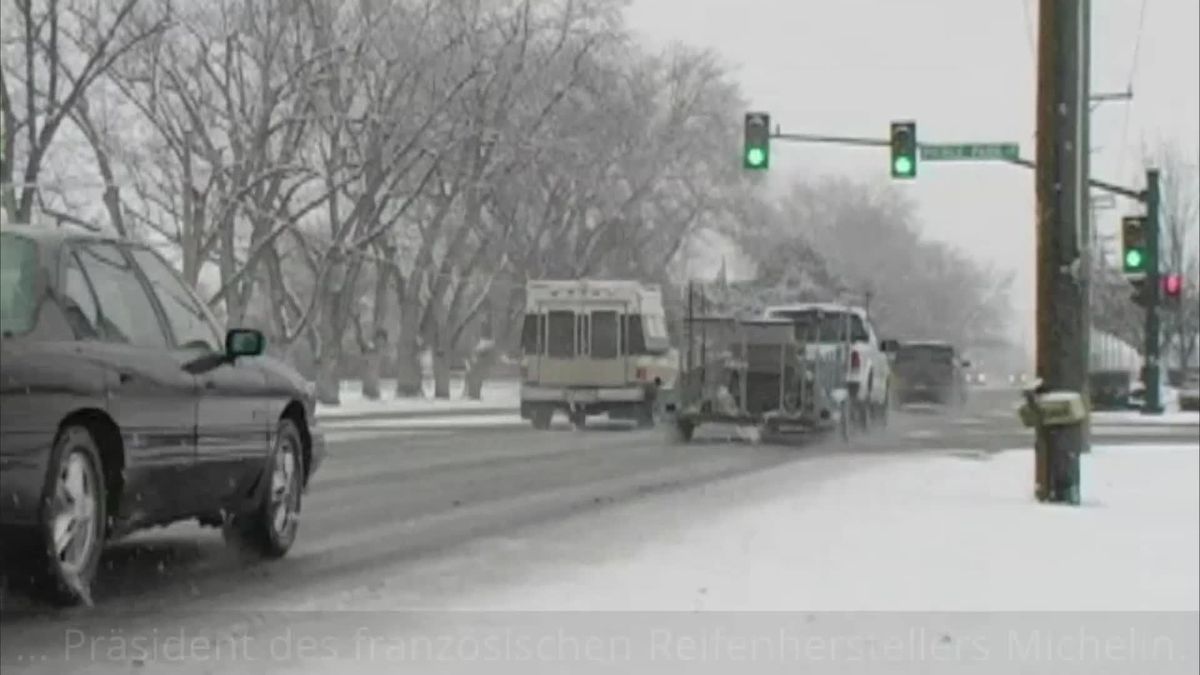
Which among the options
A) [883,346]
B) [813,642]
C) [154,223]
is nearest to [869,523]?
[813,642]

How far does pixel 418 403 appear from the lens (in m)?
51.4

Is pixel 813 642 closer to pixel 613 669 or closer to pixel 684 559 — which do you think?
pixel 613 669

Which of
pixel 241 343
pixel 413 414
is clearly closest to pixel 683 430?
pixel 413 414

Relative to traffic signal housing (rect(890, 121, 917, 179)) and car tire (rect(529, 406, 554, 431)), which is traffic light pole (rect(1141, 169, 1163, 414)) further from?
car tire (rect(529, 406, 554, 431))

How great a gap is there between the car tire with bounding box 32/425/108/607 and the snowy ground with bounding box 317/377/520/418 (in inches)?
1162

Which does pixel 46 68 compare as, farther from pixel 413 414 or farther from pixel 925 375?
pixel 925 375

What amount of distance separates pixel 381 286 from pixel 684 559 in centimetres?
4287

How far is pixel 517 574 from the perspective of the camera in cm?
954

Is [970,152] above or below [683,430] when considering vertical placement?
above

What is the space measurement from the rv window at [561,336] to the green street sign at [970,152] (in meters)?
9.13

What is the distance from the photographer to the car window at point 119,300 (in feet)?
28.1

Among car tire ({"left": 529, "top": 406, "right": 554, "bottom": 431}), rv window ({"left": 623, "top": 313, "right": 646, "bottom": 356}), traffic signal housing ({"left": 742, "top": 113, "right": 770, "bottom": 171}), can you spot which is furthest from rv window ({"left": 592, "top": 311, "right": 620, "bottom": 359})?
traffic signal housing ({"left": 742, "top": 113, "right": 770, "bottom": 171})

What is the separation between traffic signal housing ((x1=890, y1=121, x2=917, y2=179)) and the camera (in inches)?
1203

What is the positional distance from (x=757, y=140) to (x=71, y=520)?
24601 mm
